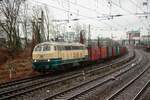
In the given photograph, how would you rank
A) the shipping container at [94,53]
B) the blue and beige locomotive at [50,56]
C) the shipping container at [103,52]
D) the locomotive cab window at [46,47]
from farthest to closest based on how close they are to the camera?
the shipping container at [103,52], the shipping container at [94,53], the locomotive cab window at [46,47], the blue and beige locomotive at [50,56]

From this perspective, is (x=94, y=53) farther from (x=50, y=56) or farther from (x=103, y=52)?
(x=50, y=56)

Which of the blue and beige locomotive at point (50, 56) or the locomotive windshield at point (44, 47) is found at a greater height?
the locomotive windshield at point (44, 47)

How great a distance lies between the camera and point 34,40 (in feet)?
142

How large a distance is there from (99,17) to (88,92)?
17.9 m

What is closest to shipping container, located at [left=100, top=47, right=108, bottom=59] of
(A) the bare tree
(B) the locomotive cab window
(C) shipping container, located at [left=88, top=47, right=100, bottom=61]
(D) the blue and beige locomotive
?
(C) shipping container, located at [left=88, top=47, right=100, bottom=61]

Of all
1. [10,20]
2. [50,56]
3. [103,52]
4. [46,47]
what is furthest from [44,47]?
[103,52]

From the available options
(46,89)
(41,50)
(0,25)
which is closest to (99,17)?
(41,50)

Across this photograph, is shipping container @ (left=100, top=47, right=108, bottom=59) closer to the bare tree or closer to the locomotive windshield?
the bare tree

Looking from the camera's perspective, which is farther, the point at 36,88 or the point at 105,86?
the point at 105,86

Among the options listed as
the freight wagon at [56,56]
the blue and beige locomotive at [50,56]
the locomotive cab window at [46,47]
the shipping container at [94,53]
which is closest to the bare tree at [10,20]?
the shipping container at [94,53]

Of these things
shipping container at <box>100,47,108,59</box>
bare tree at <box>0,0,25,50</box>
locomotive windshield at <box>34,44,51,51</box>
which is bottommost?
shipping container at <box>100,47,108,59</box>

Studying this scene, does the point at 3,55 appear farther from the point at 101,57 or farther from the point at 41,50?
the point at 101,57

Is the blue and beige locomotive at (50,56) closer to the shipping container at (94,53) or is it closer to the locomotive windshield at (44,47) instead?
the locomotive windshield at (44,47)

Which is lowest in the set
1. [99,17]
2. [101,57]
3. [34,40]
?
[101,57]
